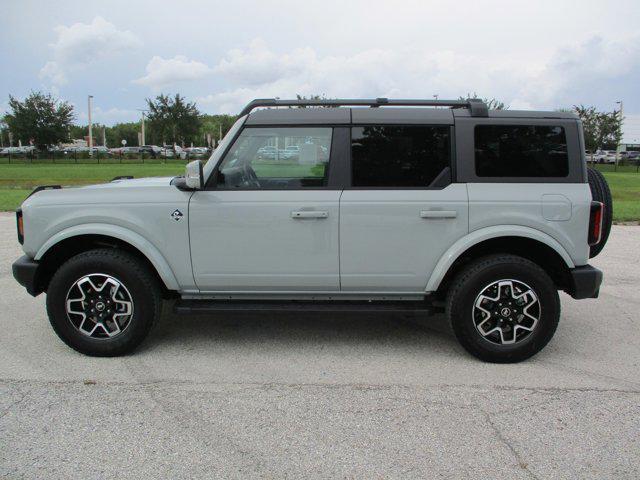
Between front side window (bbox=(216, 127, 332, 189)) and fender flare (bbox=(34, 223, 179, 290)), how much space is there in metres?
0.70

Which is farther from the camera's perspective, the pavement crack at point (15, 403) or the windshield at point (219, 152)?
the windshield at point (219, 152)

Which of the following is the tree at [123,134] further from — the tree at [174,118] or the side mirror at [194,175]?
the side mirror at [194,175]

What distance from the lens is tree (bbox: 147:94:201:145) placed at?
53.8 metres

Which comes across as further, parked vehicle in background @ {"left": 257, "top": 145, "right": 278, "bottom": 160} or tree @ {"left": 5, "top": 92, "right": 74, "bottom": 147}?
tree @ {"left": 5, "top": 92, "right": 74, "bottom": 147}

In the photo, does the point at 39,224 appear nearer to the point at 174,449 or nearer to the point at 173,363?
the point at 173,363

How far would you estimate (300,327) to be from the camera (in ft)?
16.5

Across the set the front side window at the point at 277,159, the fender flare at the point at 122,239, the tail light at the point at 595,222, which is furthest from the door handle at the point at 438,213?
the fender flare at the point at 122,239

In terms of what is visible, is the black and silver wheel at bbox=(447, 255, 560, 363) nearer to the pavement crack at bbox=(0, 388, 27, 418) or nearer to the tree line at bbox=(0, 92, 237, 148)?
the pavement crack at bbox=(0, 388, 27, 418)

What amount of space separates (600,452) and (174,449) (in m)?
2.24

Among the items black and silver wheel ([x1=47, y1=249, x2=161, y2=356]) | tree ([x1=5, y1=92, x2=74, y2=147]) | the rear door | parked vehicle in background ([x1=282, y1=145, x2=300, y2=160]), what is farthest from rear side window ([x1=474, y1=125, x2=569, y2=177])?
tree ([x1=5, y1=92, x2=74, y2=147])

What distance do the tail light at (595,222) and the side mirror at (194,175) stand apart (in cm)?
284

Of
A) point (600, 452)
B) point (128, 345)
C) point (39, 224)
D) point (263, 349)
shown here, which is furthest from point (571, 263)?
point (39, 224)

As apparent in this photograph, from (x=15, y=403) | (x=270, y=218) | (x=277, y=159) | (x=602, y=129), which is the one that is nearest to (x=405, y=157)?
(x=277, y=159)

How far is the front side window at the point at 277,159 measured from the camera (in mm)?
4195
